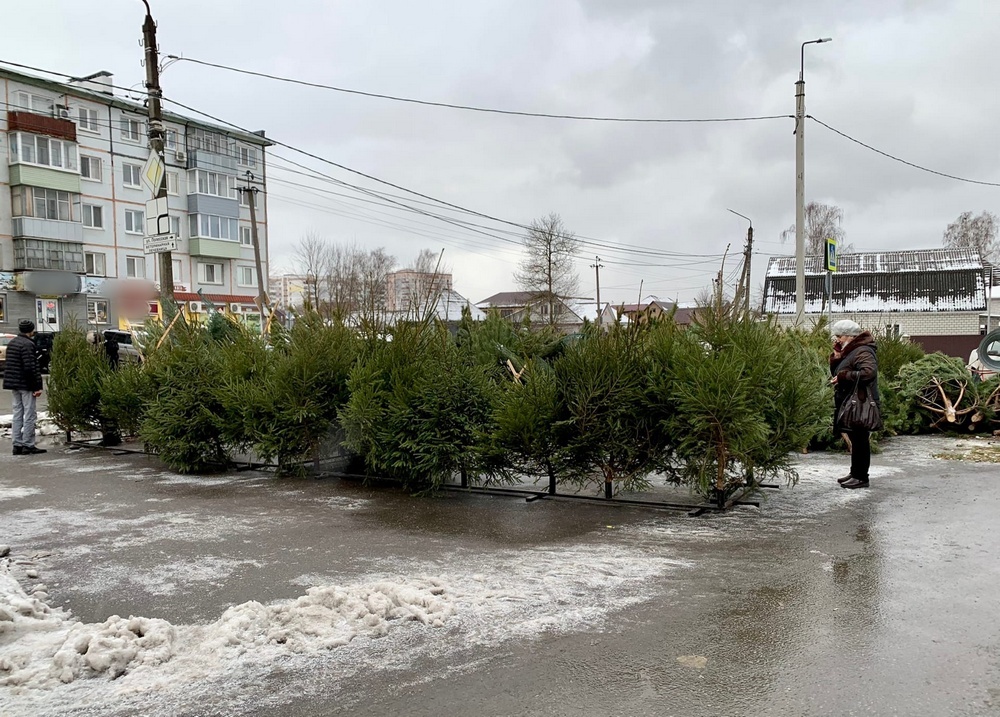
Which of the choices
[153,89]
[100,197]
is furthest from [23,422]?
[100,197]

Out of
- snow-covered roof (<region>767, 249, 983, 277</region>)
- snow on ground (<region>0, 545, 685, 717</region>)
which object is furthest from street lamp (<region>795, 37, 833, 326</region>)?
snow-covered roof (<region>767, 249, 983, 277</region>)

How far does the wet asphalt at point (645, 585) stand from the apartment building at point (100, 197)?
2862 centimetres

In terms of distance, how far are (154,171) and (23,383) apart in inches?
160

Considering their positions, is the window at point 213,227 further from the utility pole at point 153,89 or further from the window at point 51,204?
the utility pole at point 153,89

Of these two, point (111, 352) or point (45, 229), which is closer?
point (111, 352)

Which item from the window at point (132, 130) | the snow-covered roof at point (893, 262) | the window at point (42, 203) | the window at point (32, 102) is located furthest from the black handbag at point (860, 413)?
the window at point (132, 130)

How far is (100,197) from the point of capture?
46.6m

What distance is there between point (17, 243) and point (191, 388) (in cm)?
3840

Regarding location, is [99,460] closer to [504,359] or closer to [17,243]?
[504,359]

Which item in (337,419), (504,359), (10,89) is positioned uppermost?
(10,89)

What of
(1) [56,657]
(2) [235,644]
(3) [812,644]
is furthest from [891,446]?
(1) [56,657]

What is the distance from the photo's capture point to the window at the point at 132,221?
4779 centimetres

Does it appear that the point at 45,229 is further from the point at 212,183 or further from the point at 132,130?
the point at 212,183

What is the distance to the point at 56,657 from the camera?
4000 millimetres
